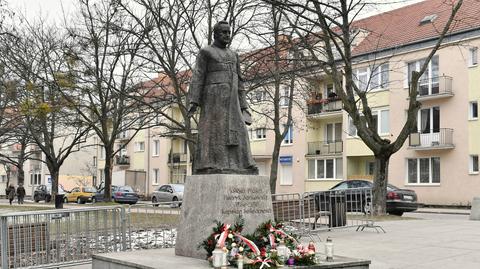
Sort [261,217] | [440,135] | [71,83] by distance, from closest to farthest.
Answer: [261,217], [71,83], [440,135]

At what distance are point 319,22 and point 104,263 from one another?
534 inches

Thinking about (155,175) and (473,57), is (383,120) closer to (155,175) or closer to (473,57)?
(473,57)

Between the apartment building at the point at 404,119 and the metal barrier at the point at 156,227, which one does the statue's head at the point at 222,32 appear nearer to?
the metal barrier at the point at 156,227

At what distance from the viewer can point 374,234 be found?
1475 centimetres

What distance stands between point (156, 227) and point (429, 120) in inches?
1140

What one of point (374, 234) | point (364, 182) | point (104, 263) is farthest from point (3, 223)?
point (364, 182)

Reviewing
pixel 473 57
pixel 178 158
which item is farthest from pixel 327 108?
pixel 178 158

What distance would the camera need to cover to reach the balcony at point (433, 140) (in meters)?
36.5

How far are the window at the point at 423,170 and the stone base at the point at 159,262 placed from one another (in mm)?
31015

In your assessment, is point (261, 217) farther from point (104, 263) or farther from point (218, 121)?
point (104, 263)

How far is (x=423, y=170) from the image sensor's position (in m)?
38.5

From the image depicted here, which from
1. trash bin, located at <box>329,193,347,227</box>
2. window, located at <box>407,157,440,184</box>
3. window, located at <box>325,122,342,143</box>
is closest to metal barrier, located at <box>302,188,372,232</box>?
trash bin, located at <box>329,193,347,227</box>

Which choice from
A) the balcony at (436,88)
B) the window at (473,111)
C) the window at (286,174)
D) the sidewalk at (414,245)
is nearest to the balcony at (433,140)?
the window at (473,111)

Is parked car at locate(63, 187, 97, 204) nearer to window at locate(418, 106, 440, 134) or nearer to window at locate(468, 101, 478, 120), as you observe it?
window at locate(418, 106, 440, 134)
